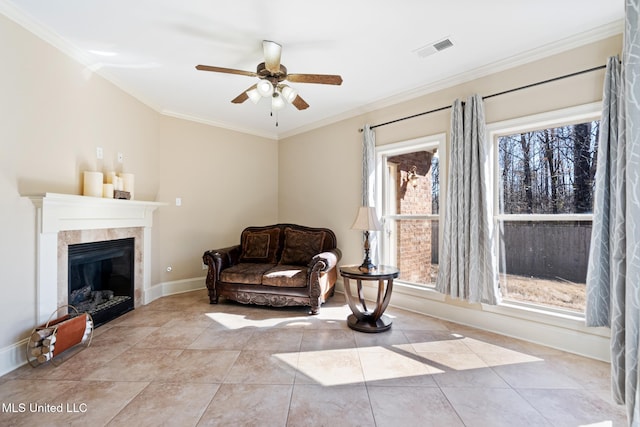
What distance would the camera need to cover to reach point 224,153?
4.81 meters

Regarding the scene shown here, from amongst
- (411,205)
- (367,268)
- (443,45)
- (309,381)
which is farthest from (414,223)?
(309,381)

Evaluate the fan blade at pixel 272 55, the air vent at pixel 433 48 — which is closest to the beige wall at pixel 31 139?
the fan blade at pixel 272 55

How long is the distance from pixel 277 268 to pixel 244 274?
1.41 ft

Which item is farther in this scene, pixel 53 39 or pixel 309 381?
pixel 53 39

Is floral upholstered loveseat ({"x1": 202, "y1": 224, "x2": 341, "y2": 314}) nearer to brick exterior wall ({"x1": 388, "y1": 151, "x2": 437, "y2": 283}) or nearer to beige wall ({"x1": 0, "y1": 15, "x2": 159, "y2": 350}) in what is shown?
brick exterior wall ({"x1": 388, "y1": 151, "x2": 437, "y2": 283})

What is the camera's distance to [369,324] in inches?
116

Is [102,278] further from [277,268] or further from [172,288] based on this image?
[277,268]

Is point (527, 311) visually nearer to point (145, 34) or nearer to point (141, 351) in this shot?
point (141, 351)

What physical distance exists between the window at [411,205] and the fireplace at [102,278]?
3.20 m

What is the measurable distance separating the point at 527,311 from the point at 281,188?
4.03 meters

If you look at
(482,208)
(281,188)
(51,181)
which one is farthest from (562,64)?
(51,181)

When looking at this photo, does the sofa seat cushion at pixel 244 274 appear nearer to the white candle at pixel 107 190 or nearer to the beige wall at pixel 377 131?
the beige wall at pixel 377 131

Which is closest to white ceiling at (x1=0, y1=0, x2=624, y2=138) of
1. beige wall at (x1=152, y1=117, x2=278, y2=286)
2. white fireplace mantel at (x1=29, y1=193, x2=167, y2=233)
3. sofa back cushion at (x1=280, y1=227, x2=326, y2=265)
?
beige wall at (x1=152, y1=117, x2=278, y2=286)

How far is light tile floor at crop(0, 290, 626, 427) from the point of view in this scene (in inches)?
65.3
